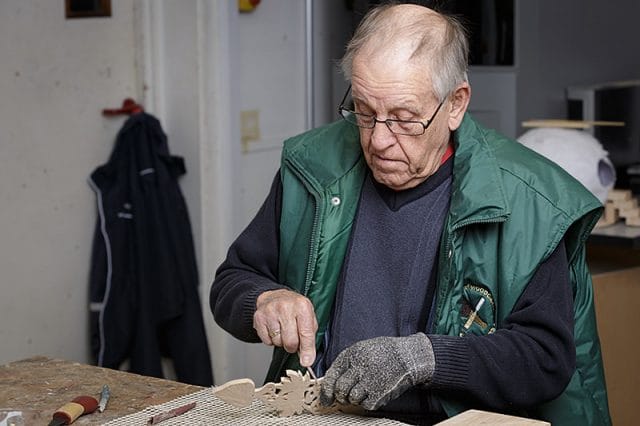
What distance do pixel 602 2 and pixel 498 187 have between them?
391 cm

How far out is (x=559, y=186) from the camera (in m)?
1.87

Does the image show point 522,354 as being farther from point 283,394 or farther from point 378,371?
point 283,394

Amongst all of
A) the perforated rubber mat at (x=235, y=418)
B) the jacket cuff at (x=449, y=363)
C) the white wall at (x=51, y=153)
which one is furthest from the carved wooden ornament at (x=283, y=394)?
the white wall at (x=51, y=153)

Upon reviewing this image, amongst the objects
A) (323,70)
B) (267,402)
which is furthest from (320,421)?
(323,70)

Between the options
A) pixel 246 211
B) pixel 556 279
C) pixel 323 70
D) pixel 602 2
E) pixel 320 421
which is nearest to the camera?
pixel 320 421

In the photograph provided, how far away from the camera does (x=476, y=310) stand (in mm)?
1835

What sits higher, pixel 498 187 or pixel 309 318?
pixel 498 187

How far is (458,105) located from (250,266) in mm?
502

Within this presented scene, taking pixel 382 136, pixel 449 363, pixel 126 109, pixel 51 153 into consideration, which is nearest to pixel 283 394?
pixel 449 363

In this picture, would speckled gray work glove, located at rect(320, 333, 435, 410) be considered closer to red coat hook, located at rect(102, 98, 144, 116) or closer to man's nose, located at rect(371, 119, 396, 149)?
man's nose, located at rect(371, 119, 396, 149)

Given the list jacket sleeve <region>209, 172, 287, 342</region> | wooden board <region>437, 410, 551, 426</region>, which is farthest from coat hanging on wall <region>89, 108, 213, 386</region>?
wooden board <region>437, 410, 551, 426</region>

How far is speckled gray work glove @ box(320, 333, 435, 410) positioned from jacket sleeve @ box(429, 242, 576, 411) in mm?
34

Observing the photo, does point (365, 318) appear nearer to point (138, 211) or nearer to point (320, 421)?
point (320, 421)

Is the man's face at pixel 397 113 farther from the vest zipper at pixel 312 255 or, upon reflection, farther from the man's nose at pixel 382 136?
the vest zipper at pixel 312 255
